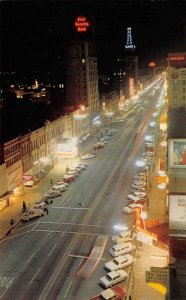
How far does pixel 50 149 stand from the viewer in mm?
93000

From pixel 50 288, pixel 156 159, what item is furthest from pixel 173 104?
pixel 156 159

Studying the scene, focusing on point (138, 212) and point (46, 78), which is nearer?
point (138, 212)

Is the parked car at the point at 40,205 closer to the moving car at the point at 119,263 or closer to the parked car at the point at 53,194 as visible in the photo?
the parked car at the point at 53,194

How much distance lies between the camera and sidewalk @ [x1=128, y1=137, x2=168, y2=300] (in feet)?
135

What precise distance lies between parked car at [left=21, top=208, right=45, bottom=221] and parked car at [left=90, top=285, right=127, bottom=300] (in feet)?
78.1

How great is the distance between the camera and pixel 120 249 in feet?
162

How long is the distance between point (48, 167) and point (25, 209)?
25.7 m

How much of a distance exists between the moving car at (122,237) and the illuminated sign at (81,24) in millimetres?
110784

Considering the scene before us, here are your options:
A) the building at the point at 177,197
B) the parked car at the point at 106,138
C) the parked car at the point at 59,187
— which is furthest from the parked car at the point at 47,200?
the parked car at the point at 106,138

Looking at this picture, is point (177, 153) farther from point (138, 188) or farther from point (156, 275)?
point (138, 188)

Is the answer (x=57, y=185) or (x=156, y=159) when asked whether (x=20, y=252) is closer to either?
(x=57, y=185)

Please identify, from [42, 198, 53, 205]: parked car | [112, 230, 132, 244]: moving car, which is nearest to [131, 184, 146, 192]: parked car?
[42, 198, 53, 205]: parked car

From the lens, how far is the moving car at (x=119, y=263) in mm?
45594

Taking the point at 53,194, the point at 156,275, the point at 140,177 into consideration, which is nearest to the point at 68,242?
the point at 53,194
